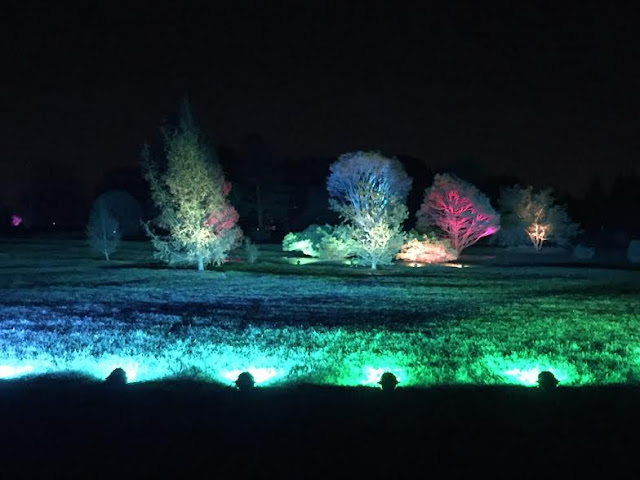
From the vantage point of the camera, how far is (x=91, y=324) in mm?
13664

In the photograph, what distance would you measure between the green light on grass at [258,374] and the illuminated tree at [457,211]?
1316 inches

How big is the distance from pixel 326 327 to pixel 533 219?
42704 millimetres

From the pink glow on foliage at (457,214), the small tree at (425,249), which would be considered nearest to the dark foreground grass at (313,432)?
the small tree at (425,249)

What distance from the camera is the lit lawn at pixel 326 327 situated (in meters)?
8.76

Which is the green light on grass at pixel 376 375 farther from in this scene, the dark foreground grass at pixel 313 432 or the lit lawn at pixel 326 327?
the dark foreground grass at pixel 313 432

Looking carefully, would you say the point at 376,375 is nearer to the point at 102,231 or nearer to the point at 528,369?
the point at 528,369

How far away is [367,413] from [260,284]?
1808 centimetres

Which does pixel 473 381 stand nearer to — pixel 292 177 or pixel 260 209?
pixel 260 209

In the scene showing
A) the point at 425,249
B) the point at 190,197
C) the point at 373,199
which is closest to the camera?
the point at 190,197

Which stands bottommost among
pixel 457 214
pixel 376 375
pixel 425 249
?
pixel 376 375

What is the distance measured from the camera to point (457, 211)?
134 feet

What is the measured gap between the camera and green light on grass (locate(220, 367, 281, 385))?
8047 mm

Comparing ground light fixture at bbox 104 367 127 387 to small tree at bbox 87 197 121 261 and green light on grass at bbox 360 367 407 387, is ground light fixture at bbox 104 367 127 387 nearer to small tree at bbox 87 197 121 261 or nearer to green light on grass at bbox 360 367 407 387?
green light on grass at bbox 360 367 407 387

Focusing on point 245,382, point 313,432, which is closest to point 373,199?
point 245,382
